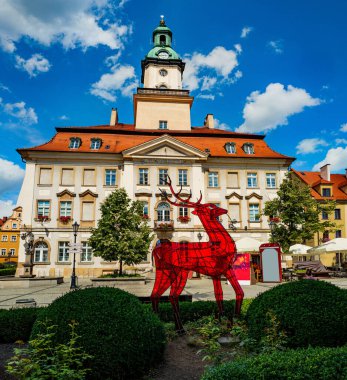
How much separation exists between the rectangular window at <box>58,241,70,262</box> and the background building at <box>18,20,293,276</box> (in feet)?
0.30

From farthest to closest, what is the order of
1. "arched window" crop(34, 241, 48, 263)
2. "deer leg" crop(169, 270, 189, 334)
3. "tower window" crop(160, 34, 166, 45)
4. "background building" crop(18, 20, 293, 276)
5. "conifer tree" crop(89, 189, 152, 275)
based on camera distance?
"tower window" crop(160, 34, 166, 45) < "background building" crop(18, 20, 293, 276) < "arched window" crop(34, 241, 48, 263) < "conifer tree" crop(89, 189, 152, 275) < "deer leg" crop(169, 270, 189, 334)

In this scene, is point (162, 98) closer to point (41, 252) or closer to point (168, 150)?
point (168, 150)

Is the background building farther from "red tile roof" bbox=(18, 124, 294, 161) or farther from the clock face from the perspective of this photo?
the clock face

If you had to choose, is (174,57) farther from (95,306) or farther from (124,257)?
(95,306)

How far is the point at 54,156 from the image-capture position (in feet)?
112

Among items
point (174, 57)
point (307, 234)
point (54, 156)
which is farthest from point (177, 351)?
point (174, 57)

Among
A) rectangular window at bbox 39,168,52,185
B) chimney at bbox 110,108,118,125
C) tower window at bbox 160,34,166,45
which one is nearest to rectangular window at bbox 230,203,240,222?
rectangular window at bbox 39,168,52,185

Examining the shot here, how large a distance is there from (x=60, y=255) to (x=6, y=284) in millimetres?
9820

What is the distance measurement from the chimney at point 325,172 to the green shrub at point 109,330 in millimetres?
44866

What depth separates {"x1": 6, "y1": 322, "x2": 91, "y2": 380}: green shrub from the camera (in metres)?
4.16

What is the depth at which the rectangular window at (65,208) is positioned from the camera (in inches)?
1329

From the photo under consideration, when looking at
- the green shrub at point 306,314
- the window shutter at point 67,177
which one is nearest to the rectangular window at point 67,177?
the window shutter at point 67,177

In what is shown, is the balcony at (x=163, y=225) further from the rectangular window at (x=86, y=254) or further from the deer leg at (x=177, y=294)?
the deer leg at (x=177, y=294)

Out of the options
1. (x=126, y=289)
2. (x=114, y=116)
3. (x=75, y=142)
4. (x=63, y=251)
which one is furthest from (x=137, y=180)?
(x=126, y=289)
